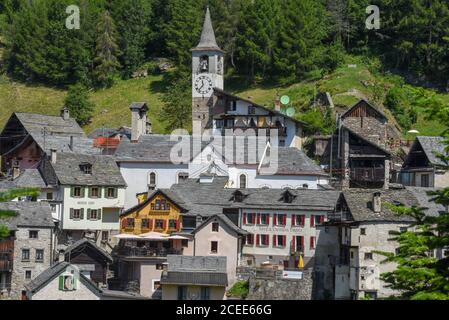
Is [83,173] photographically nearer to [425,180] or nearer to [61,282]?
[61,282]

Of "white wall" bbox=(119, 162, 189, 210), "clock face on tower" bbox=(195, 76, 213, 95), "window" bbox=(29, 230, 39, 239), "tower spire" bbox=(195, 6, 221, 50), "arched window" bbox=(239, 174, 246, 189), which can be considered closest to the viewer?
"window" bbox=(29, 230, 39, 239)

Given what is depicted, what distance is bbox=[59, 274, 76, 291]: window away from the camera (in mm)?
59531

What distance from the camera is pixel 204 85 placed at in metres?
90.9

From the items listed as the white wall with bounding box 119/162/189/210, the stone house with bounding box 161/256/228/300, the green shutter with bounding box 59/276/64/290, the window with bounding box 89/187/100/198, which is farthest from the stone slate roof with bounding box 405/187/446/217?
the green shutter with bounding box 59/276/64/290

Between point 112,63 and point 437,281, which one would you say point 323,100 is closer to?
point 112,63

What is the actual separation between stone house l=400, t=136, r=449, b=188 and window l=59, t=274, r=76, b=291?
29.7 m

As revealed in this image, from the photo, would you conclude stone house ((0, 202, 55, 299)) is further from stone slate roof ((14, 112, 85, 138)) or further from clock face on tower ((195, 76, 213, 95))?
clock face on tower ((195, 76, 213, 95))

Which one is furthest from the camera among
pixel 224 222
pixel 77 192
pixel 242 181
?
pixel 242 181

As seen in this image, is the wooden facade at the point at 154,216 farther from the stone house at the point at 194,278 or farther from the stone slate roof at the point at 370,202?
the stone slate roof at the point at 370,202

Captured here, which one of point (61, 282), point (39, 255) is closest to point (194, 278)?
point (61, 282)

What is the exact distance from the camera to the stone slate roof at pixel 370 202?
198 feet

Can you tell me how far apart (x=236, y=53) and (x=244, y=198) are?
4571 centimetres

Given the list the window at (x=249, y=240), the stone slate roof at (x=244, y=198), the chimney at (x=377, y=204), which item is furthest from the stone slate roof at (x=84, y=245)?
the chimney at (x=377, y=204)
